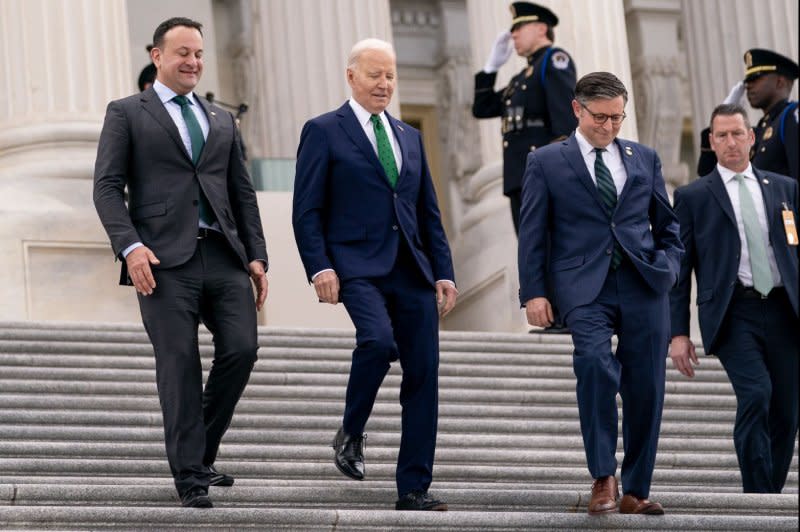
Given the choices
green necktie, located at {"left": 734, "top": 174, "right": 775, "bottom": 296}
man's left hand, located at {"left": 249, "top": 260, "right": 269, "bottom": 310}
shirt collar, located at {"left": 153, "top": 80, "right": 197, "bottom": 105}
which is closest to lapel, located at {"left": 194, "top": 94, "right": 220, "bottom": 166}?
shirt collar, located at {"left": 153, "top": 80, "right": 197, "bottom": 105}

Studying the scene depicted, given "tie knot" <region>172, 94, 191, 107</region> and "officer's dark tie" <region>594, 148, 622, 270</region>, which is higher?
"tie knot" <region>172, 94, 191, 107</region>

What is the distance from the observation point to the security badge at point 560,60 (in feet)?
44.5

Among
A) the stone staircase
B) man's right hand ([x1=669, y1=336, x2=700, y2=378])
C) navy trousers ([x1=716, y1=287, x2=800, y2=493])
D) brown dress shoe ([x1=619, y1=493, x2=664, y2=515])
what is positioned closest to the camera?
the stone staircase

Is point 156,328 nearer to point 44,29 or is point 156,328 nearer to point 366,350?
point 366,350

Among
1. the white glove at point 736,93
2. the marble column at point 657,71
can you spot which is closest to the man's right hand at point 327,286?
the white glove at point 736,93

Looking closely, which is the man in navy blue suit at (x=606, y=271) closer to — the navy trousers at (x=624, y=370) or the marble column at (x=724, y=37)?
the navy trousers at (x=624, y=370)

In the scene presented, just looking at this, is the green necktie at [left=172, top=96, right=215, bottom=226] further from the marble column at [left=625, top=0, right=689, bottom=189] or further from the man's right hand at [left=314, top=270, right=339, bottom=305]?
the marble column at [left=625, top=0, right=689, bottom=189]

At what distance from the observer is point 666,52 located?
24.5 metres

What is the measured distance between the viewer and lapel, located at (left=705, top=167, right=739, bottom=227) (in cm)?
969

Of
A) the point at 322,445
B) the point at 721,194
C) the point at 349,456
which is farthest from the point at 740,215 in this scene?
the point at 349,456

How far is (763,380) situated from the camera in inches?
369

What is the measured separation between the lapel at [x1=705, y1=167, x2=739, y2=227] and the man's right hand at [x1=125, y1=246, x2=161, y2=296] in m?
2.84

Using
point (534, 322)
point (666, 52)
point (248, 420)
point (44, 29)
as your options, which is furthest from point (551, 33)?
point (666, 52)

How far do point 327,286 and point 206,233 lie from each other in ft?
1.64
